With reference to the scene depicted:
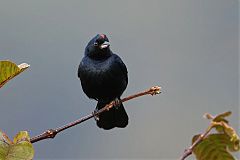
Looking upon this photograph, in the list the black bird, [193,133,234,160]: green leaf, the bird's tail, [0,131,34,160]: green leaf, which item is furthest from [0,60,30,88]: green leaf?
the bird's tail

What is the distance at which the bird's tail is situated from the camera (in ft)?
12.9

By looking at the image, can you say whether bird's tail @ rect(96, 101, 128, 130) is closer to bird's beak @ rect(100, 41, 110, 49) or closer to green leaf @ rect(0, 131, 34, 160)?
bird's beak @ rect(100, 41, 110, 49)

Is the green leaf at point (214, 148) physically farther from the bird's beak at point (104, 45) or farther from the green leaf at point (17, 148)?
the bird's beak at point (104, 45)

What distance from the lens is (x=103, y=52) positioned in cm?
402

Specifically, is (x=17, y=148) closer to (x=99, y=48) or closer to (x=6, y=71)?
(x=6, y=71)

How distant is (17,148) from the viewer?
1.07 m

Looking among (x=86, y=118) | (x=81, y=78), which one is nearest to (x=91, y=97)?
(x=81, y=78)

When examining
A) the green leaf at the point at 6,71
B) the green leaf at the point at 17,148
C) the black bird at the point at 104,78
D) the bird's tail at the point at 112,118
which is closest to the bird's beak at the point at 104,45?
the black bird at the point at 104,78

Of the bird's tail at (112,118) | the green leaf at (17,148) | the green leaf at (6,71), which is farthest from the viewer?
the bird's tail at (112,118)

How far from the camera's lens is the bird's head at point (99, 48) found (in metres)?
4.01

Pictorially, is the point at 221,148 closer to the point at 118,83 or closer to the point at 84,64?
the point at 118,83

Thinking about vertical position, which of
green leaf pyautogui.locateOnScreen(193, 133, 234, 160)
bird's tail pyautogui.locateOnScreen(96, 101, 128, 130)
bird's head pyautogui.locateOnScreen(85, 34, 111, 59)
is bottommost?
green leaf pyautogui.locateOnScreen(193, 133, 234, 160)

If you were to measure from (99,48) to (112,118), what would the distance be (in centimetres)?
65

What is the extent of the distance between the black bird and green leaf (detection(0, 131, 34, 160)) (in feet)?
8.49
